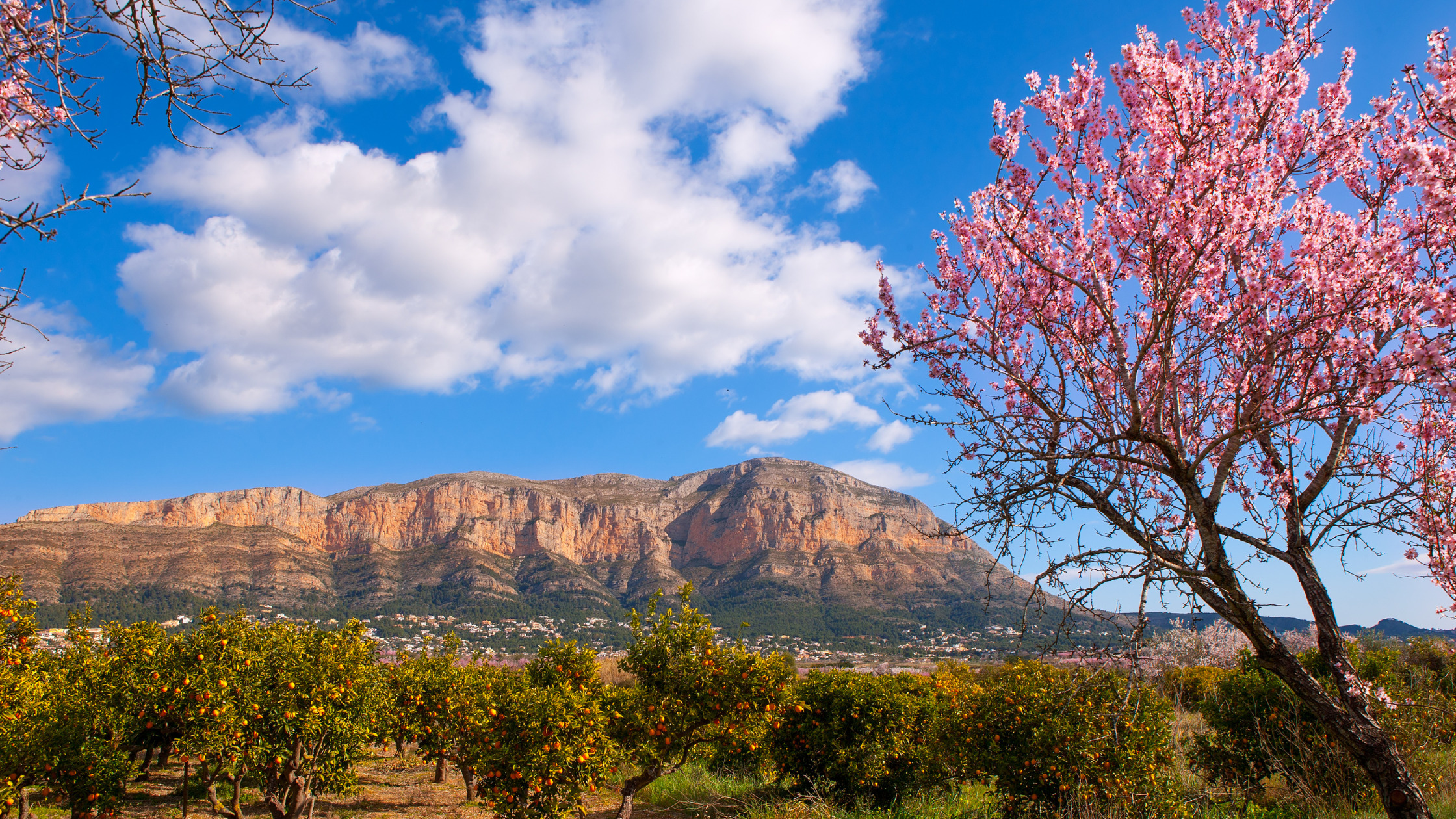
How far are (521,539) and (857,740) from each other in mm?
127565

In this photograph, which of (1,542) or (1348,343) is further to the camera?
(1,542)

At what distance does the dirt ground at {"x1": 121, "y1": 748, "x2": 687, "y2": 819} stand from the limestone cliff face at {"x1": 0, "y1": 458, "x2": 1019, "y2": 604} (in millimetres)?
77787

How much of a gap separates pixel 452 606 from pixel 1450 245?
333ft

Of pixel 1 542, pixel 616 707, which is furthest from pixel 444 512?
pixel 616 707

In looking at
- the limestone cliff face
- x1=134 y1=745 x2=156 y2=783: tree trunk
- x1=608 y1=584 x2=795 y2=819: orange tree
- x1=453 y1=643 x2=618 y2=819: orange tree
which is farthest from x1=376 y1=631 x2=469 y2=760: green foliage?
the limestone cliff face

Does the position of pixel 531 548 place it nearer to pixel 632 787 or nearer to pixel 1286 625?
pixel 1286 625

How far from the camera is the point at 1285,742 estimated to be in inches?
383

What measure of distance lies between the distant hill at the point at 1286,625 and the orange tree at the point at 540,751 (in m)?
6.77

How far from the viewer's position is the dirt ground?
452 inches

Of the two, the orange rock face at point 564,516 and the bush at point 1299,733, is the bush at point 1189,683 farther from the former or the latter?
the orange rock face at point 564,516

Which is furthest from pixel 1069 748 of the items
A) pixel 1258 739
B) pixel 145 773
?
pixel 145 773

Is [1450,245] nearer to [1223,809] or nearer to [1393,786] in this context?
[1393,786]

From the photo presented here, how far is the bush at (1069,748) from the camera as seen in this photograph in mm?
7746

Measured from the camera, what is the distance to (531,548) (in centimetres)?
12706
